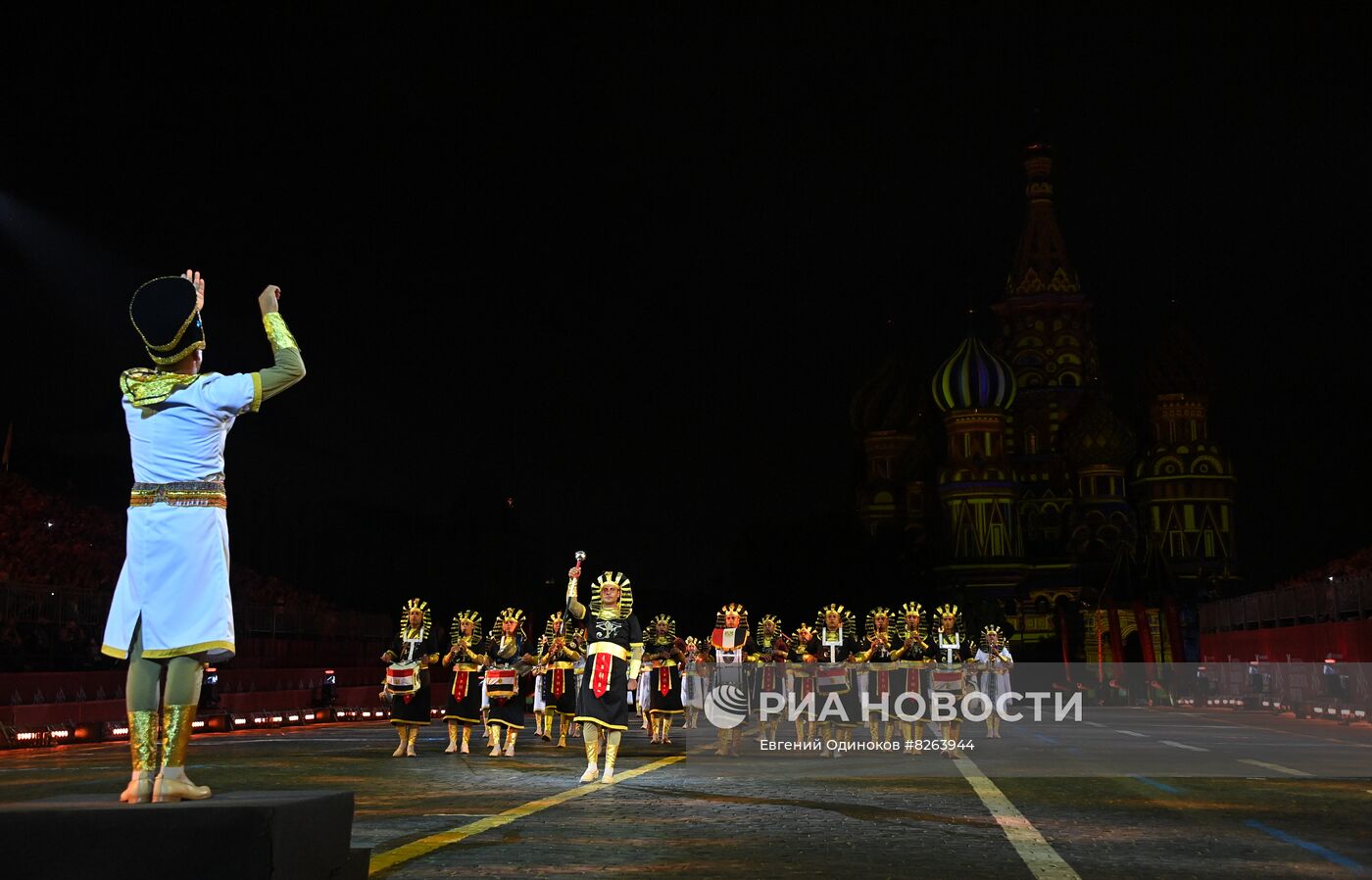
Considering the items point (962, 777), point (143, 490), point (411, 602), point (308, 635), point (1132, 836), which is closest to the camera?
point (143, 490)

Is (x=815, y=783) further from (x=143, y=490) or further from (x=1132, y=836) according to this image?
(x=143, y=490)

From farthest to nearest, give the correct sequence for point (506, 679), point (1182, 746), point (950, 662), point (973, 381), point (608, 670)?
point (973, 381)
point (950, 662)
point (1182, 746)
point (506, 679)
point (608, 670)

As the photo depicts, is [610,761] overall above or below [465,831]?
above

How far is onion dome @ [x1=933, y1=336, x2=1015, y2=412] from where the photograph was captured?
109 m

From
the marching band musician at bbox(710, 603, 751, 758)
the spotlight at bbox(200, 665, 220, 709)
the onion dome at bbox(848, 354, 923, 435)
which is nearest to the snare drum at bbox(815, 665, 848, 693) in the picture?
the marching band musician at bbox(710, 603, 751, 758)

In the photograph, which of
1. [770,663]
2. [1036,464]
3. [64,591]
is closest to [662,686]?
[770,663]

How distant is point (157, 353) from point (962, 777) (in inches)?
490

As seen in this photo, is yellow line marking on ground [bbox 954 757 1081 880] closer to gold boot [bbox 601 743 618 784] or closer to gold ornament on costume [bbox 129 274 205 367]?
gold boot [bbox 601 743 618 784]

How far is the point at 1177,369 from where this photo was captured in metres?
115

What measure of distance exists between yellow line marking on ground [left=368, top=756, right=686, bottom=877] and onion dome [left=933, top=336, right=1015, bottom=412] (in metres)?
94.1

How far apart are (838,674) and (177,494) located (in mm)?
18351

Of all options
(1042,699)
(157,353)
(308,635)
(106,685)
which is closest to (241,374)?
(157,353)

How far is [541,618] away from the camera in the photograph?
91.1 meters

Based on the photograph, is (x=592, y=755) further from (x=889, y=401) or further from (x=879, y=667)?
(x=889, y=401)
